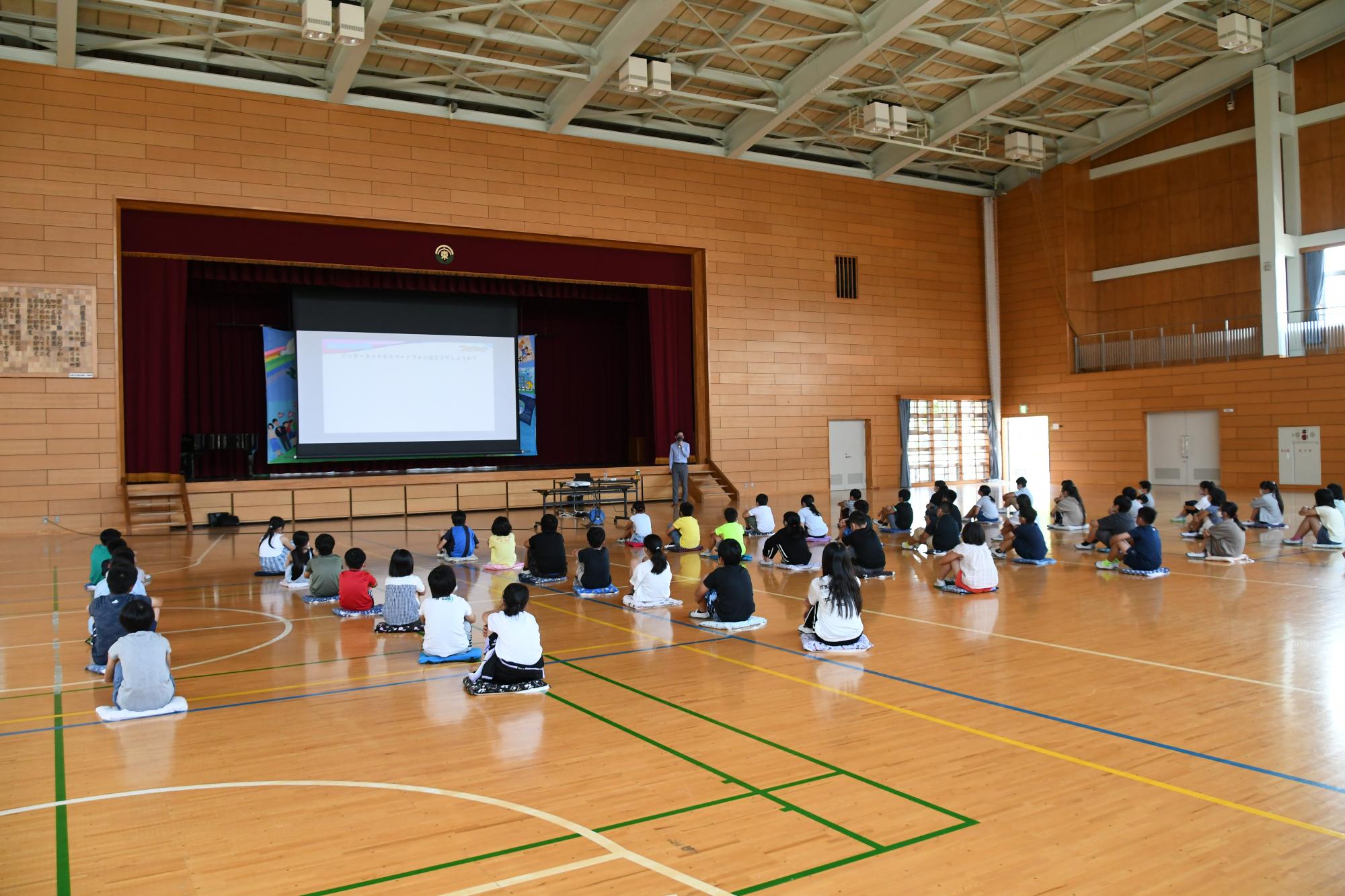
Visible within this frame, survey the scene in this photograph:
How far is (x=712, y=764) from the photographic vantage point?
4973 mm

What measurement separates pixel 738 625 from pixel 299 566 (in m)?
5.86

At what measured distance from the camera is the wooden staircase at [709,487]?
2444 cm

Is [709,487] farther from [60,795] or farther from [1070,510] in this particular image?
[60,795]

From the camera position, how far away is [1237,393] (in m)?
25.3

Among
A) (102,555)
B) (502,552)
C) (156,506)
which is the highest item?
(156,506)

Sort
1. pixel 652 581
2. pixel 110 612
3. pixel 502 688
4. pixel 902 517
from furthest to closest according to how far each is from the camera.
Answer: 1. pixel 902 517
2. pixel 652 581
3. pixel 110 612
4. pixel 502 688

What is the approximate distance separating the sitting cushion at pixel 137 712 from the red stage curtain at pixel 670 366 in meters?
19.6

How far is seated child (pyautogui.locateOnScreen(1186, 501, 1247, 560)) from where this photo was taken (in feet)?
39.9

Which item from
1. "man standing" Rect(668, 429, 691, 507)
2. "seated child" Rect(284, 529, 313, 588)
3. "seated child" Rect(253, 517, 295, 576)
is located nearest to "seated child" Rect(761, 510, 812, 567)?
"seated child" Rect(284, 529, 313, 588)

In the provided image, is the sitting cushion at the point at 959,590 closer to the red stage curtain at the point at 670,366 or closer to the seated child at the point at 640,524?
the seated child at the point at 640,524

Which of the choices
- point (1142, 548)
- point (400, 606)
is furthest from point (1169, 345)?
point (400, 606)

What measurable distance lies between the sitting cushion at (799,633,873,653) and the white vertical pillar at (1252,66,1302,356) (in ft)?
73.6

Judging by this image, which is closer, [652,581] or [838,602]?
[838,602]

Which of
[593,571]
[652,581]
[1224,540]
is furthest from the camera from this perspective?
[1224,540]
